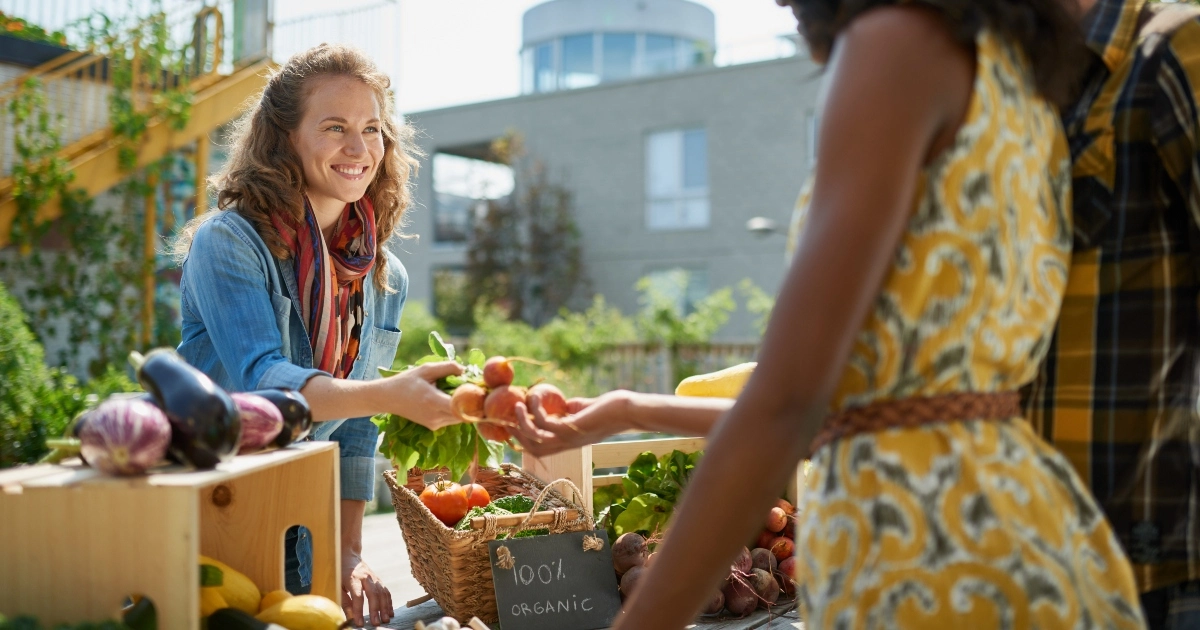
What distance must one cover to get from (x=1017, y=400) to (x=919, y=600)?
0.80ft

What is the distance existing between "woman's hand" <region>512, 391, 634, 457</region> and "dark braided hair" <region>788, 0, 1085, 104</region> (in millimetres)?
512

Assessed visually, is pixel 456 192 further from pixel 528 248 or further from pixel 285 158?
pixel 285 158

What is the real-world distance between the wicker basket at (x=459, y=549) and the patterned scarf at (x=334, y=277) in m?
0.38

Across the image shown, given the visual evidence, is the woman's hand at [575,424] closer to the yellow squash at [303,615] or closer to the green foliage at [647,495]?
the yellow squash at [303,615]

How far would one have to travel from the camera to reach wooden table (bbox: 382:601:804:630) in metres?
2.28

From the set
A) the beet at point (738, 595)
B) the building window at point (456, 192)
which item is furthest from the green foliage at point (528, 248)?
the beet at point (738, 595)

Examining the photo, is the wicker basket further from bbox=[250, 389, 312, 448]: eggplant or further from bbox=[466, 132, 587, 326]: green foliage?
bbox=[466, 132, 587, 326]: green foliage

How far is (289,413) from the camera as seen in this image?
5.23 ft

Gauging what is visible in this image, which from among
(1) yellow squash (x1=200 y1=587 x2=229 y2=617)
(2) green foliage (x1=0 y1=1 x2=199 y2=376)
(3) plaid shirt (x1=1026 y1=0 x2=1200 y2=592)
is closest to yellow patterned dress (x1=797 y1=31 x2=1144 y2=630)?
(3) plaid shirt (x1=1026 y1=0 x2=1200 y2=592)

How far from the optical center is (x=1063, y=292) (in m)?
1.15

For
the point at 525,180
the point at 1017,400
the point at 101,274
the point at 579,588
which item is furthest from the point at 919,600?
the point at 525,180

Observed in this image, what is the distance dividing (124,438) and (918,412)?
3.27ft

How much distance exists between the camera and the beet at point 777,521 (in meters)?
2.73

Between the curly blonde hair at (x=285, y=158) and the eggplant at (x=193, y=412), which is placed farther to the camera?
the curly blonde hair at (x=285, y=158)
